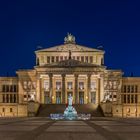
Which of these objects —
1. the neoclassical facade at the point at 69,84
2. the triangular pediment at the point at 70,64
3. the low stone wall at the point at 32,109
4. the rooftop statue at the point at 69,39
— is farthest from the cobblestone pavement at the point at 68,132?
the rooftop statue at the point at 69,39

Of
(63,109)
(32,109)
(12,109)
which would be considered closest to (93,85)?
(12,109)

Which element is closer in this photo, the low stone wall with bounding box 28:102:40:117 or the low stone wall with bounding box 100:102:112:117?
the low stone wall with bounding box 28:102:40:117

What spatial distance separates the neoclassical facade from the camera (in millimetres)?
121312

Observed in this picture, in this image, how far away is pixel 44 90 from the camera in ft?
415

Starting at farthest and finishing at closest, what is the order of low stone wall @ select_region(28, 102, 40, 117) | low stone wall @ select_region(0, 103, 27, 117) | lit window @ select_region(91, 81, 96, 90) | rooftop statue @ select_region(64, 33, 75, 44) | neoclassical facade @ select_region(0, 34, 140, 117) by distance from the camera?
rooftop statue @ select_region(64, 33, 75, 44), lit window @ select_region(91, 81, 96, 90), low stone wall @ select_region(0, 103, 27, 117), neoclassical facade @ select_region(0, 34, 140, 117), low stone wall @ select_region(28, 102, 40, 117)

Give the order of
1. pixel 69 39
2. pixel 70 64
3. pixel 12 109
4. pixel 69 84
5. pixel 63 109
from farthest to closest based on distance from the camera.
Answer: pixel 69 39
pixel 69 84
pixel 12 109
pixel 70 64
pixel 63 109

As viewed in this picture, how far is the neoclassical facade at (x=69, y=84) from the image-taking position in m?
121

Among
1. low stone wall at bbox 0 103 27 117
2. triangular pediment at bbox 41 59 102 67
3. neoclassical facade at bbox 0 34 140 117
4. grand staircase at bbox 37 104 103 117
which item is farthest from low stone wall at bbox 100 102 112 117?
low stone wall at bbox 0 103 27 117

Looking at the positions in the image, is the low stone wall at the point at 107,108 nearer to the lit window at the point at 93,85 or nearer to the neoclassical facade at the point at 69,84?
the neoclassical facade at the point at 69,84

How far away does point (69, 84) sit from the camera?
420 feet

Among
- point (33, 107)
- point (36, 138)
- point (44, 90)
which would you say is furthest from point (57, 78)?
point (36, 138)

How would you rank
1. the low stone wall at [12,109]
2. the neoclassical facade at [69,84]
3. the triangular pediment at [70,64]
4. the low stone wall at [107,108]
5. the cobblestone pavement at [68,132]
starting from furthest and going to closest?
the low stone wall at [12,109]
the neoclassical facade at [69,84]
the triangular pediment at [70,64]
the low stone wall at [107,108]
the cobblestone pavement at [68,132]

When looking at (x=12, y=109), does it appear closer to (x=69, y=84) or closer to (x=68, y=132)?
(x=69, y=84)

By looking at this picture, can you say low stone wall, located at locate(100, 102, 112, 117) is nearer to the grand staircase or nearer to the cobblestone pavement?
the grand staircase
